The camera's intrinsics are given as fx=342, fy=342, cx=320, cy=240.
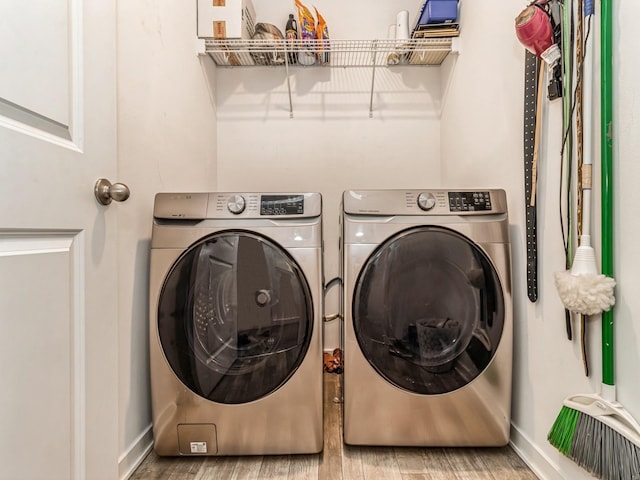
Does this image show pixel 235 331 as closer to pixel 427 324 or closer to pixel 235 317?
pixel 235 317

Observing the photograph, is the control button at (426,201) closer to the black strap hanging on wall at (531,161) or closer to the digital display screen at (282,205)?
the black strap hanging on wall at (531,161)

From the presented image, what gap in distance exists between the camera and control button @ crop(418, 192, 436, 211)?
115 cm

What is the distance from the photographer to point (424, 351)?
115cm

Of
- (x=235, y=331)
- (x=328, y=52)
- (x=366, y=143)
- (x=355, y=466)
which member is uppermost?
(x=328, y=52)

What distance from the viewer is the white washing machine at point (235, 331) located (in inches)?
43.8

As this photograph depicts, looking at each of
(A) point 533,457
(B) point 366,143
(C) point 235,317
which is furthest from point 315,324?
(B) point 366,143

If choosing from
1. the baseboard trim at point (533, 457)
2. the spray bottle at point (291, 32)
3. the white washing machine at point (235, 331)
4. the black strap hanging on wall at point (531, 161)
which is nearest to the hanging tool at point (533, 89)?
the black strap hanging on wall at point (531, 161)

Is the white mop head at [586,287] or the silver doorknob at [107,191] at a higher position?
the silver doorknob at [107,191]

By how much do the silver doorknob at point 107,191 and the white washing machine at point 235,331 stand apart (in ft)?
0.95

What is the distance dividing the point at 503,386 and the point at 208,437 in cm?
98

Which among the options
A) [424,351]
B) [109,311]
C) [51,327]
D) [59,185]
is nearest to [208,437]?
[109,311]

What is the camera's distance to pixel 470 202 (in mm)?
1153

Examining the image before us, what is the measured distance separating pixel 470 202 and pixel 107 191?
1076mm

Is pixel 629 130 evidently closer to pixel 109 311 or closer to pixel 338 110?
pixel 109 311
